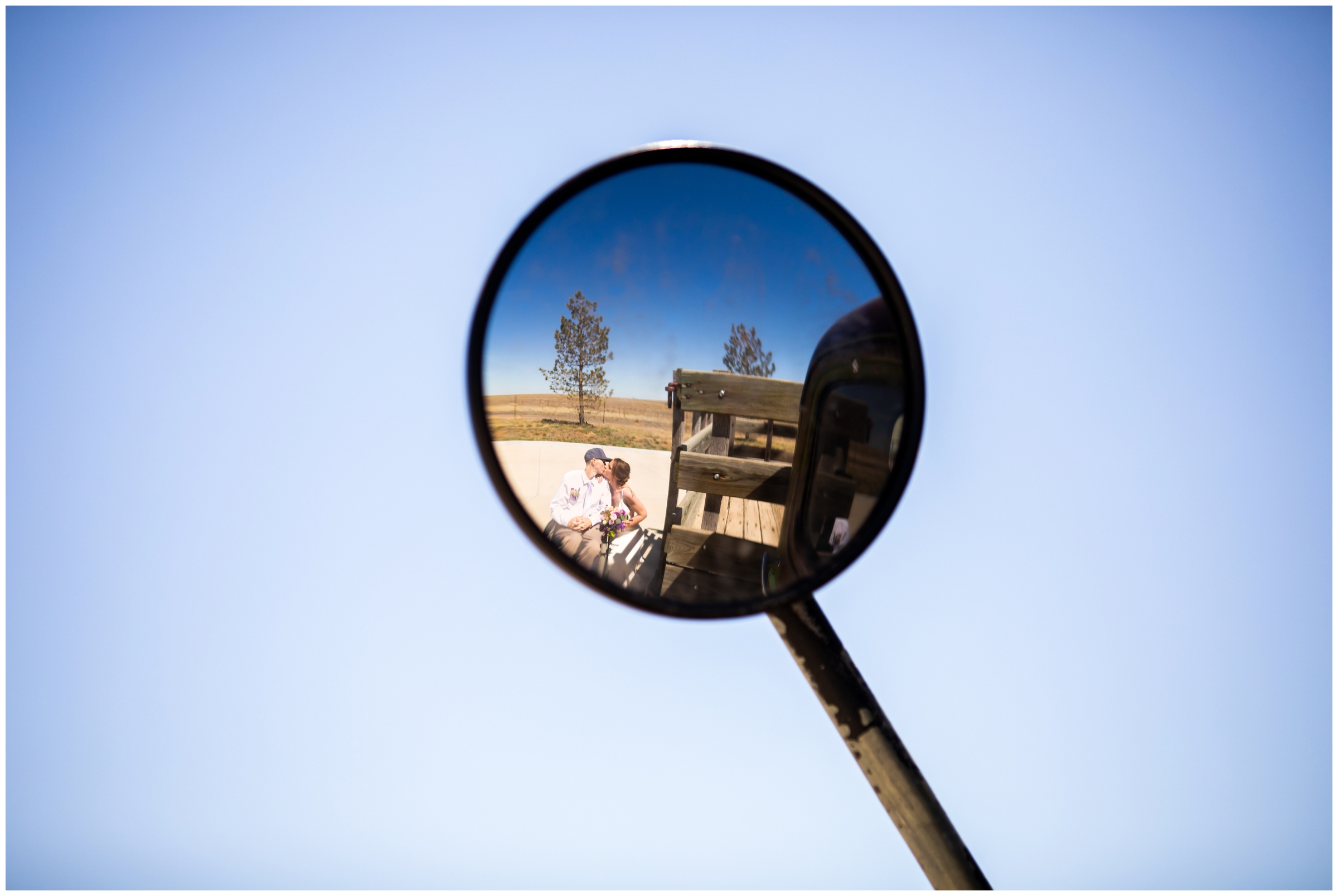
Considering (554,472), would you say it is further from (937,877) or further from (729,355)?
(937,877)

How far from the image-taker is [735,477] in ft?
3.10

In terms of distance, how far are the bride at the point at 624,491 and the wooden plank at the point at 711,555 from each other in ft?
0.24

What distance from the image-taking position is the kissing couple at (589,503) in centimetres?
89

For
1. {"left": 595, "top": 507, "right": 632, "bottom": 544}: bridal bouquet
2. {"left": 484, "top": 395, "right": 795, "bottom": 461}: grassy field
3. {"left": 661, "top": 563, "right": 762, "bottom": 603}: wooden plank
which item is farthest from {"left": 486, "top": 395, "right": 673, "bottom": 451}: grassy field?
{"left": 661, "top": 563, "right": 762, "bottom": 603}: wooden plank

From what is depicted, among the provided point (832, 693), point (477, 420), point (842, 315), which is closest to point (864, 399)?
point (842, 315)

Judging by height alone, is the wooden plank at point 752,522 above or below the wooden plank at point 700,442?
below

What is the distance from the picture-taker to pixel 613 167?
2.17 feet

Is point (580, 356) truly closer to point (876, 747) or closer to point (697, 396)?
point (697, 396)

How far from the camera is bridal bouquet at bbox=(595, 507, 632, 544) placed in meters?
0.97

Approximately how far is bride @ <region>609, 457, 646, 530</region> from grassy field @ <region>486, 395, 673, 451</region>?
38mm

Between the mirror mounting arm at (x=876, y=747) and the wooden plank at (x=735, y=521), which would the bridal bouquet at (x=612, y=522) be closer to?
the wooden plank at (x=735, y=521)

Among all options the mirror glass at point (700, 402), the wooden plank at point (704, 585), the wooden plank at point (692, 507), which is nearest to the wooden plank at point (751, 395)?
the mirror glass at point (700, 402)

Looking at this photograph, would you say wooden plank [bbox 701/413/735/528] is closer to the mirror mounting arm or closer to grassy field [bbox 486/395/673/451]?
grassy field [bbox 486/395/673/451]

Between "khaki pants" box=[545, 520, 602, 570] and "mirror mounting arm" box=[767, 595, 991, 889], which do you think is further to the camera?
"khaki pants" box=[545, 520, 602, 570]
